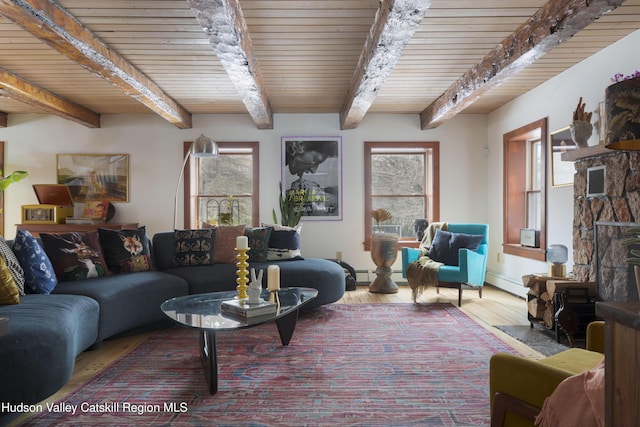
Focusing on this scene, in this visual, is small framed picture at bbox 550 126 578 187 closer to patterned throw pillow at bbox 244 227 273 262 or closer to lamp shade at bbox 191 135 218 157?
patterned throw pillow at bbox 244 227 273 262

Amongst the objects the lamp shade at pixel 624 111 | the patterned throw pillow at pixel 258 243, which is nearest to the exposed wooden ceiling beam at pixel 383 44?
the lamp shade at pixel 624 111

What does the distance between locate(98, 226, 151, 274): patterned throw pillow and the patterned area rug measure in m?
0.70

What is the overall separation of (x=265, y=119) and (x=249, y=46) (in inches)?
78.5

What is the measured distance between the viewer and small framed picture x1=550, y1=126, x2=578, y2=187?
412 cm

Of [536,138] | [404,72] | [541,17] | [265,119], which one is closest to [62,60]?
[265,119]

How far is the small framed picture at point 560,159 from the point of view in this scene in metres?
4.12

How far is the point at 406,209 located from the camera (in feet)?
19.9

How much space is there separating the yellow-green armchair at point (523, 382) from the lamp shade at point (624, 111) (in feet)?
4.82

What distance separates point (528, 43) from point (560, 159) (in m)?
1.66

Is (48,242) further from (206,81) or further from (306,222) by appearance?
(306,222)

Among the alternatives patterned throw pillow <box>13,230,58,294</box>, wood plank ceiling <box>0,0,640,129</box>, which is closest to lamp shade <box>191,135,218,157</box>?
wood plank ceiling <box>0,0,640,129</box>

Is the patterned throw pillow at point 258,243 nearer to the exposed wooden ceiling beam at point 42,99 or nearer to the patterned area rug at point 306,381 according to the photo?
the patterned area rug at point 306,381

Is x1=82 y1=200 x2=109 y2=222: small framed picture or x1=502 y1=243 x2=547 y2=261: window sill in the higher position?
x1=82 y1=200 x2=109 y2=222: small framed picture

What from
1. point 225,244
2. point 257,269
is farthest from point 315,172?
point 257,269
